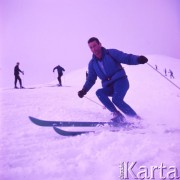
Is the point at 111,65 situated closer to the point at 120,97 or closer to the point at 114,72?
the point at 114,72

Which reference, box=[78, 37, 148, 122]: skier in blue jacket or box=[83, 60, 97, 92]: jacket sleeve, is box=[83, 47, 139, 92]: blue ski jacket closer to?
box=[78, 37, 148, 122]: skier in blue jacket

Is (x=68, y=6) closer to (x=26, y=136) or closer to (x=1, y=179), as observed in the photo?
(x=26, y=136)

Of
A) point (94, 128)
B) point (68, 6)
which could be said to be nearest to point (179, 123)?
point (94, 128)

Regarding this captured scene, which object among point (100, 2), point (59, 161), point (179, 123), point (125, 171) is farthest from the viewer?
point (100, 2)

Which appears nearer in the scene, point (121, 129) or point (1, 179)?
point (1, 179)

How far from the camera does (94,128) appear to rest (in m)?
3.12

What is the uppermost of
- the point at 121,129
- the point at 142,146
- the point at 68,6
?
the point at 68,6

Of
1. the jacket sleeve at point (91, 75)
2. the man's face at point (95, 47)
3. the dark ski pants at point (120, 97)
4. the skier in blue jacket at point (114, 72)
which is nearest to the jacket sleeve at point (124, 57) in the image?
the skier in blue jacket at point (114, 72)

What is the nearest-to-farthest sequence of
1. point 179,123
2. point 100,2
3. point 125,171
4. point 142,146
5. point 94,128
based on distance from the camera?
1. point 125,171
2. point 142,146
3. point 94,128
4. point 179,123
5. point 100,2

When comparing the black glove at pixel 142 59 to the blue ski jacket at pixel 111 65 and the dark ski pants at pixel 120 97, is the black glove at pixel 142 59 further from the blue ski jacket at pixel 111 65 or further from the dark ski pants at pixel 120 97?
the dark ski pants at pixel 120 97

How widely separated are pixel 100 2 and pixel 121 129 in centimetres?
248

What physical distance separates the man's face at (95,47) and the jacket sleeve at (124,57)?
164 mm

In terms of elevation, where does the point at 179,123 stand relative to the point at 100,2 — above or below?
below

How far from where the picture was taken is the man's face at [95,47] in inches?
137
